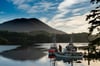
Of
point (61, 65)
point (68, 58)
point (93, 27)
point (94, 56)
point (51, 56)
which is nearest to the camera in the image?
point (93, 27)

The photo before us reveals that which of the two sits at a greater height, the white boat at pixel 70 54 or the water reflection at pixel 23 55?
the white boat at pixel 70 54

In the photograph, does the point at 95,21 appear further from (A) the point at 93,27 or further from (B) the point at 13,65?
(B) the point at 13,65

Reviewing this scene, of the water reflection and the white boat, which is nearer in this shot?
the white boat

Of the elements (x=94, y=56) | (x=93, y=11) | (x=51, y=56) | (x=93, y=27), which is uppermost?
(x=93, y=11)

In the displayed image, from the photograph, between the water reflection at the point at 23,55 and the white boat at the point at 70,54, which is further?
the water reflection at the point at 23,55

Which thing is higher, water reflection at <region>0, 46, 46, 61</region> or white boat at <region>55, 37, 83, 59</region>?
white boat at <region>55, 37, 83, 59</region>

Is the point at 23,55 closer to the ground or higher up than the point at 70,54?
closer to the ground

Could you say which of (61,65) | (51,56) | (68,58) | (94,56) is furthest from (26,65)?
(94,56)

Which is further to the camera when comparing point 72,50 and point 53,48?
point 53,48

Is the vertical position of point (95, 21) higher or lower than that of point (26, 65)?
higher

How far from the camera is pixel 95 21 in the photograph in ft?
44.0

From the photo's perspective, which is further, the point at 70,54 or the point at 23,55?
the point at 23,55

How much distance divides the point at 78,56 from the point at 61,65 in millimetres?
19262

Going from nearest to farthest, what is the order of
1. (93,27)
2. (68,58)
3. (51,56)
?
(93,27) < (68,58) < (51,56)
